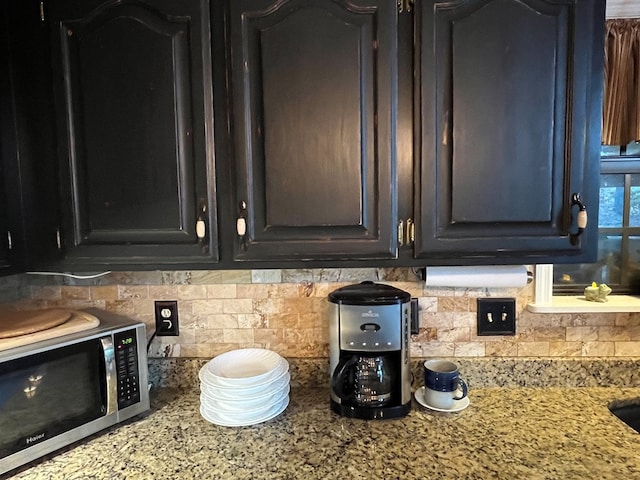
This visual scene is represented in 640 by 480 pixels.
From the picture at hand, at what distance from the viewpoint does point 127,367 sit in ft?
3.81

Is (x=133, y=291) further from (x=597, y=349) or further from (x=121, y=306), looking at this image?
(x=597, y=349)

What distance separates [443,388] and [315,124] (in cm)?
83

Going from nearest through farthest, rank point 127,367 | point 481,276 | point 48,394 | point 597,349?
point 48,394, point 127,367, point 481,276, point 597,349

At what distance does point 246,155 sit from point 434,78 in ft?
1.70

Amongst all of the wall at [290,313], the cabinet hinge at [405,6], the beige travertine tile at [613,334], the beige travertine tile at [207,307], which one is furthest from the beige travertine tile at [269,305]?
the beige travertine tile at [613,334]

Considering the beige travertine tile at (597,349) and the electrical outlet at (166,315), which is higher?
the electrical outlet at (166,315)

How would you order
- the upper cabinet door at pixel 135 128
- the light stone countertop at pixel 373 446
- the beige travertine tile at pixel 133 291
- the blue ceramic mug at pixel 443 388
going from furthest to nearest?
the beige travertine tile at pixel 133 291
the blue ceramic mug at pixel 443 388
the upper cabinet door at pixel 135 128
the light stone countertop at pixel 373 446

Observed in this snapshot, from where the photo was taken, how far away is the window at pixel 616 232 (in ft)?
4.64

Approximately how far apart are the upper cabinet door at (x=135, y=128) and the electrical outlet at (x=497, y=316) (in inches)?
35.3

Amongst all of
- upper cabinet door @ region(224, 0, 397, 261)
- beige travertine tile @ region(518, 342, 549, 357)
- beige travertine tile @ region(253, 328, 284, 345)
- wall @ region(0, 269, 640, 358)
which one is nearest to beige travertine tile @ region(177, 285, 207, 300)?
wall @ region(0, 269, 640, 358)

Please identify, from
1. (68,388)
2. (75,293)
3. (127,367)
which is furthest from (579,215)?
(75,293)

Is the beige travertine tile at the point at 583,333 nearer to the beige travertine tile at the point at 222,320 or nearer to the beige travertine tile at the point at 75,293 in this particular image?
the beige travertine tile at the point at 222,320

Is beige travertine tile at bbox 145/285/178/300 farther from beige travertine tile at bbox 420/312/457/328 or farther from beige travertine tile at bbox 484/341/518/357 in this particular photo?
beige travertine tile at bbox 484/341/518/357

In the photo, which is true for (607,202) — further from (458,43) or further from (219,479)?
(219,479)
